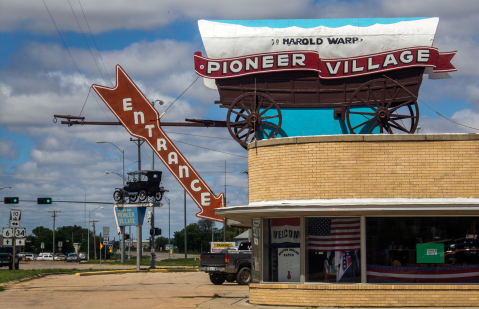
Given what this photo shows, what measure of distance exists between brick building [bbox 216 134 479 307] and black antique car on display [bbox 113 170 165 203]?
19.3 m

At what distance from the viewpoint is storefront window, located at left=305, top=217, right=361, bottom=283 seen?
14125 mm

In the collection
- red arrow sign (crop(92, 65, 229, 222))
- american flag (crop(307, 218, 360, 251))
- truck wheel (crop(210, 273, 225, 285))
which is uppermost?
red arrow sign (crop(92, 65, 229, 222))

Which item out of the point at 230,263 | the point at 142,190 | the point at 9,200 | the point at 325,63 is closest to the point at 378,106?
the point at 325,63

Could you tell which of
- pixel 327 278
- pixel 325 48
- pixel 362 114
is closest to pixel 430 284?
pixel 327 278

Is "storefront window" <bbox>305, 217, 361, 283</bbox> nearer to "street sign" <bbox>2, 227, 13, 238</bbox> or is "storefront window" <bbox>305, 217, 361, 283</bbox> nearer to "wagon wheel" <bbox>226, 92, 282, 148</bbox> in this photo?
"wagon wheel" <bbox>226, 92, 282, 148</bbox>

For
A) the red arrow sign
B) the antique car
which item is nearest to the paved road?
the red arrow sign

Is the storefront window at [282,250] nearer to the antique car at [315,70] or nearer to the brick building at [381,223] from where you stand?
the brick building at [381,223]

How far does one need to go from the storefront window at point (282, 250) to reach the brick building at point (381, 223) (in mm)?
46

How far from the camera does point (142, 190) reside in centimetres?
3347

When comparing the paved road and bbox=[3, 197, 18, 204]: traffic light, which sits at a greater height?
bbox=[3, 197, 18, 204]: traffic light

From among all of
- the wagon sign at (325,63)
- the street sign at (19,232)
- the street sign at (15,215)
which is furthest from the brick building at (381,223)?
the street sign at (19,232)

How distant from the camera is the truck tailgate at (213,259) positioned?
23.3 meters

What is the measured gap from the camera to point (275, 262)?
14.9 metres

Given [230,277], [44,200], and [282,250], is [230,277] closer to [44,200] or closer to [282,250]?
[282,250]
